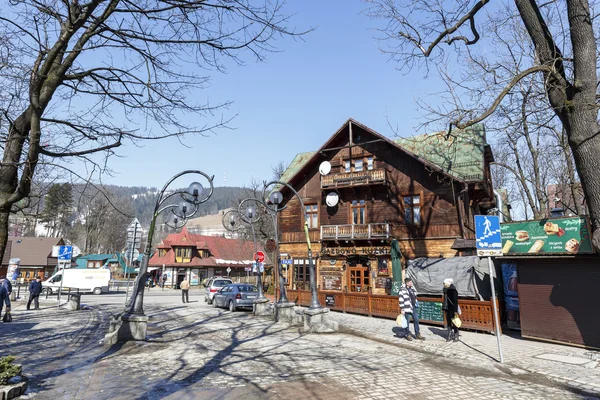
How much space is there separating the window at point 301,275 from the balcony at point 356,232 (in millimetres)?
3015

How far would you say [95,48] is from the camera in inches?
253

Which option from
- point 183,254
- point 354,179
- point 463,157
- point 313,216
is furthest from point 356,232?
point 183,254

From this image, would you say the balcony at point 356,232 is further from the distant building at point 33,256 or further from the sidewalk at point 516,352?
the distant building at point 33,256

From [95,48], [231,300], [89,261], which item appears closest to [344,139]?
[231,300]

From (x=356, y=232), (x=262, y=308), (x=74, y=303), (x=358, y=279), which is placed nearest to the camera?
(x=262, y=308)

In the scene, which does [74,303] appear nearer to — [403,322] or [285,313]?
[285,313]

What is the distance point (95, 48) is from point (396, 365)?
27.9 ft

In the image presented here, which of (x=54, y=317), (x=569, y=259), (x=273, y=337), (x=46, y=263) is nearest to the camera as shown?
(x=569, y=259)

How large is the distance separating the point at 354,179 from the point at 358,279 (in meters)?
6.60

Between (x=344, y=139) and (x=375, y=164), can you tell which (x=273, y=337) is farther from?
(x=344, y=139)

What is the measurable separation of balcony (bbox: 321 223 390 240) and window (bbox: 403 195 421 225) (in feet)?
4.77

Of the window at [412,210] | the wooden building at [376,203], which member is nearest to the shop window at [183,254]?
the wooden building at [376,203]

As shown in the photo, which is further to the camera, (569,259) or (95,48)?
(569,259)

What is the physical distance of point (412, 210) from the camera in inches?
958
